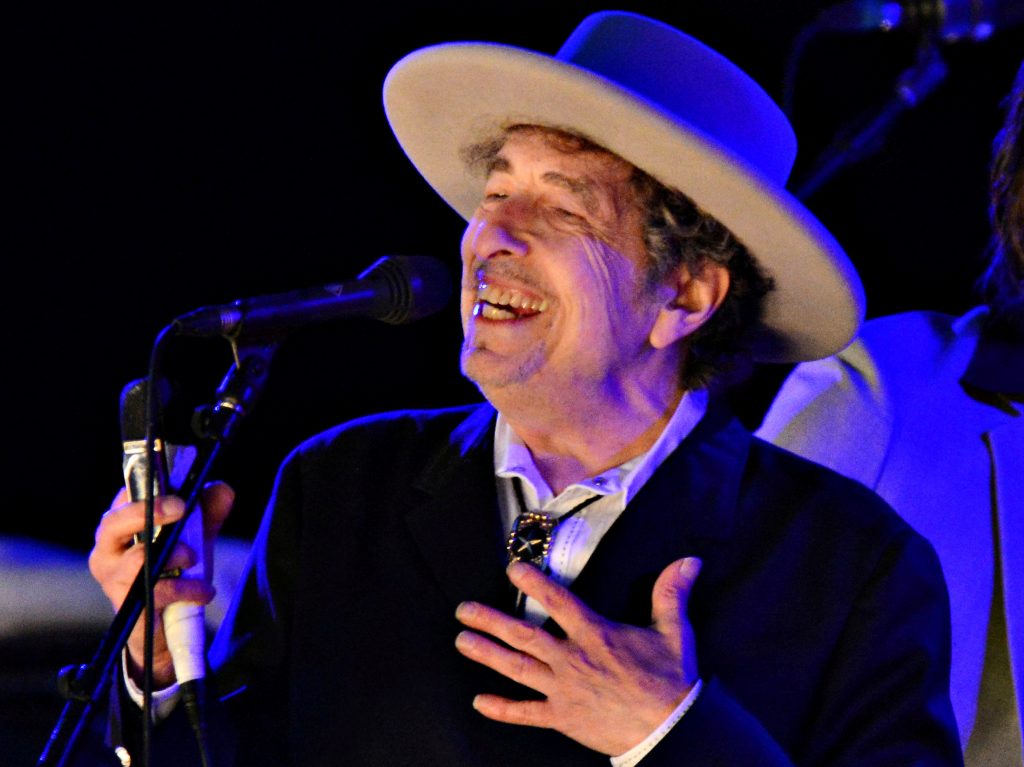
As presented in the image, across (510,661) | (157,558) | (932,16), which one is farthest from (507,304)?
(932,16)

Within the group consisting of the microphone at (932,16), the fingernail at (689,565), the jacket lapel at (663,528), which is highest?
the microphone at (932,16)

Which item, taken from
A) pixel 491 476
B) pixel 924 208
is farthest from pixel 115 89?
pixel 924 208

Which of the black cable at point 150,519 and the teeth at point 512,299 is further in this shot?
the teeth at point 512,299

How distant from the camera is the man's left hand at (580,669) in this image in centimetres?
188

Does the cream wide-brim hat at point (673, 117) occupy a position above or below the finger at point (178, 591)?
above

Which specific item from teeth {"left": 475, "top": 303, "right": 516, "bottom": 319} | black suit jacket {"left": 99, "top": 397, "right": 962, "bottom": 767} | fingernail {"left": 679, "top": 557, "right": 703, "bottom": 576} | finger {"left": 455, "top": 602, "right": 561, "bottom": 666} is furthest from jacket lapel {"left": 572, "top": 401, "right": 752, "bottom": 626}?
teeth {"left": 475, "top": 303, "right": 516, "bottom": 319}

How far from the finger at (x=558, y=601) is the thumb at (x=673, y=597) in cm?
11

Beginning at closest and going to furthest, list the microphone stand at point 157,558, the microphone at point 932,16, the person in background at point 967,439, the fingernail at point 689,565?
the microphone stand at point 157,558, the fingernail at point 689,565, the person in background at point 967,439, the microphone at point 932,16

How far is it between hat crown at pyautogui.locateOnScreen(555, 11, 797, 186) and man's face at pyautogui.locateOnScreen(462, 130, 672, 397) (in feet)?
0.44

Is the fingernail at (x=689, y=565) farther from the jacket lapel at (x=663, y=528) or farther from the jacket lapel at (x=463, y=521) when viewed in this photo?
the jacket lapel at (x=463, y=521)

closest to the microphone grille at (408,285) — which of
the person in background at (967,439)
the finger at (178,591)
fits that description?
the finger at (178,591)

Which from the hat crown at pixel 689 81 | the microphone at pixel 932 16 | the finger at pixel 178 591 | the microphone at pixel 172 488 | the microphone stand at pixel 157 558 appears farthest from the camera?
the microphone at pixel 932 16

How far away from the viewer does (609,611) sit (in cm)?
211

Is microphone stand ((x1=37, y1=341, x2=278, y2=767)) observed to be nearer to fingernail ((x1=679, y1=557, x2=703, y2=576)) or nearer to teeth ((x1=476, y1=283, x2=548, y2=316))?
teeth ((x1=476, y1=283, x2=548, y2=316))
